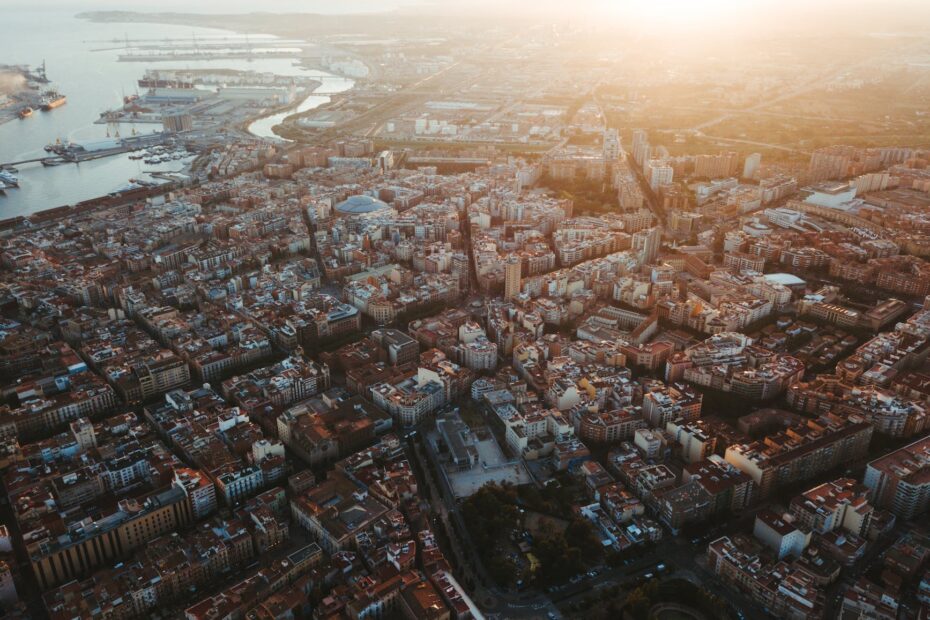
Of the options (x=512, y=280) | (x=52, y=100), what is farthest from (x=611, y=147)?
(x=52, y=100)

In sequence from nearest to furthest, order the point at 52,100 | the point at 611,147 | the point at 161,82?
the point at 611,147
the point at 52,100
the point at 161,82

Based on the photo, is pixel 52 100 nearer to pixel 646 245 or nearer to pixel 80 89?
pixel 80 89

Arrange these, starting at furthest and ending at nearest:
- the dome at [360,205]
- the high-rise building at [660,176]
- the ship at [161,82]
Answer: the ship at [161,82]
the high-rise building at [660,176]
the dome at [360,205]

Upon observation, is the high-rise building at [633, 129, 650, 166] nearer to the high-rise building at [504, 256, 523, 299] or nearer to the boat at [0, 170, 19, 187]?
the high-rise building at [504, 256, 523, 299]

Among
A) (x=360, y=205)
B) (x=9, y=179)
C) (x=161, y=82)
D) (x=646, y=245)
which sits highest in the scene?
(x=161, y=82)

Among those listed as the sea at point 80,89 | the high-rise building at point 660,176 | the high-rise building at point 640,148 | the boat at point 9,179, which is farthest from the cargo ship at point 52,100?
the high-rise building at point 660,176

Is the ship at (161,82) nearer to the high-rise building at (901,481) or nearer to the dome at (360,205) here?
the dome at (360,205)

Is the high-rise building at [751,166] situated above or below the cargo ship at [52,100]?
below

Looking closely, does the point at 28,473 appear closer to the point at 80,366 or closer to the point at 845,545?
the point at 80,366
